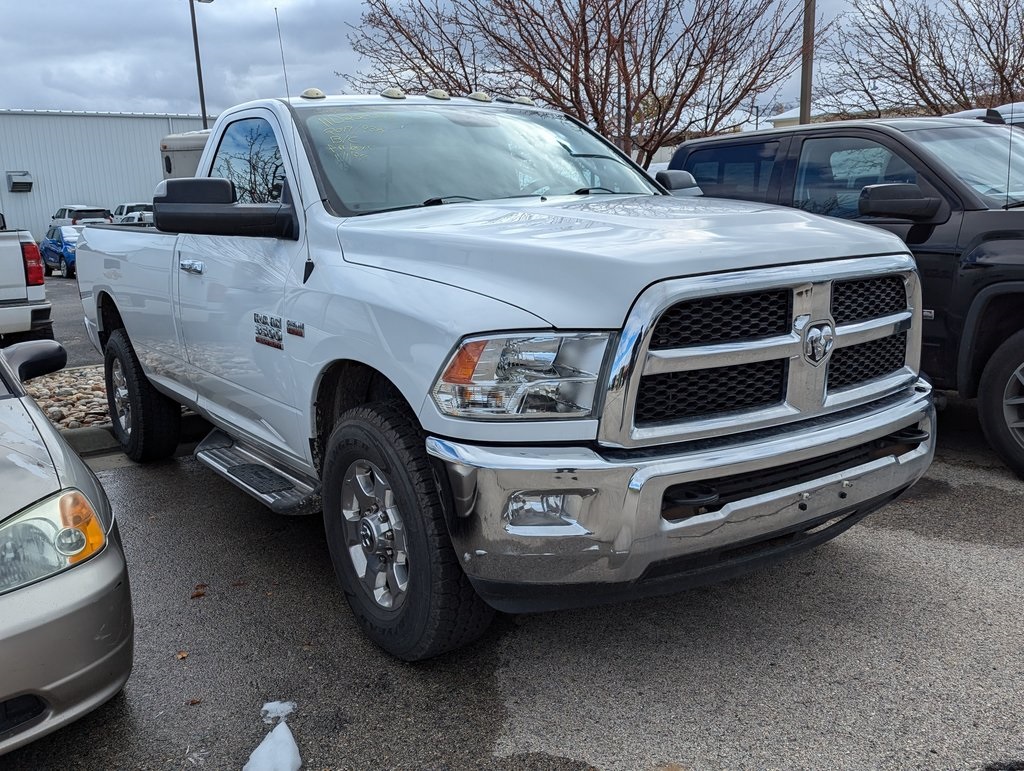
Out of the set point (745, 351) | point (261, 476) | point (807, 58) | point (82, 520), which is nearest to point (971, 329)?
point (745, 351)

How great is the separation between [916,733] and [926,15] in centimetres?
1533

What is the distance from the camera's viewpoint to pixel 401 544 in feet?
9.92

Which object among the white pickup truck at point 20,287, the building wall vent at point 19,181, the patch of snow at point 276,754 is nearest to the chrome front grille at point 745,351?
the patch of snow at point 276,754

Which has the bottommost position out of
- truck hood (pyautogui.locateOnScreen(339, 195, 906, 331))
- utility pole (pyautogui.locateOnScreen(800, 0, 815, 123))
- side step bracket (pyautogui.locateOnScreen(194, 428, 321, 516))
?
side step bracket (pyautogui.locateOnScreen(194, 428, 321, 516))

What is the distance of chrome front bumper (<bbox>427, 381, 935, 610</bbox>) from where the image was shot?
2498 millimetres

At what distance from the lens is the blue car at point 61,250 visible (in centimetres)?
2573

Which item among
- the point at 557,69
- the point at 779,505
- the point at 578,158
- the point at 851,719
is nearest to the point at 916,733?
the point at 851,719

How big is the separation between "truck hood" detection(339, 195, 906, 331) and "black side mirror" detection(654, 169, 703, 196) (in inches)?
44.4

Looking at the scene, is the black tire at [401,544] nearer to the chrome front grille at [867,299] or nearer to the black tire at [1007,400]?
the chrome front grille at [867,299]

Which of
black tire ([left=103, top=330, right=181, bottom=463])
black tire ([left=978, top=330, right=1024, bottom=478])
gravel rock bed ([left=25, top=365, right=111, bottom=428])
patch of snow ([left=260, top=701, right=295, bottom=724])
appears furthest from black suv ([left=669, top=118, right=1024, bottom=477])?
gravel rock bed ([left=25, top=365, right=111, bottom=428])

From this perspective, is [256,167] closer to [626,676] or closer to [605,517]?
[605,517]

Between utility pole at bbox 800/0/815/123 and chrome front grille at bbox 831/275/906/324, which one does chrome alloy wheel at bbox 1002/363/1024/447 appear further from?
utility pole at bbox 800/0/815/123

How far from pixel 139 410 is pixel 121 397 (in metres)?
0.50

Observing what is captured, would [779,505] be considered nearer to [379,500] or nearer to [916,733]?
[916,733]
